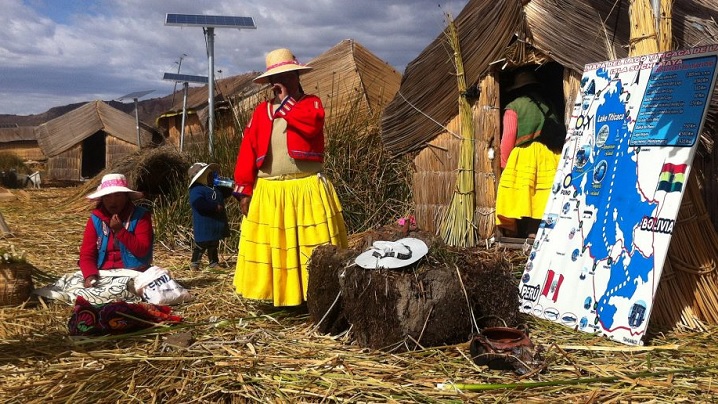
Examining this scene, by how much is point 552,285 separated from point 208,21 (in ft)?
20.5

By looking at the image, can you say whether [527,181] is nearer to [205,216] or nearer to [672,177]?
[672,177]

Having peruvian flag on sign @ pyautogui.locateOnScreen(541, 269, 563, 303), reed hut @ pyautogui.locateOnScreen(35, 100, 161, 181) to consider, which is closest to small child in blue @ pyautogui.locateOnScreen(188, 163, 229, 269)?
peruvian flag on sign @ pyautogui.locateOnScreen(541, 269, 563, 303)

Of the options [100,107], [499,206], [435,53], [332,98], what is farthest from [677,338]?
[100,107]

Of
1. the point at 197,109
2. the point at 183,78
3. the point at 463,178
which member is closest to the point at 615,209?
the point at 463,178

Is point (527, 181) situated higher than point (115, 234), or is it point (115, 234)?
point (527, 181)

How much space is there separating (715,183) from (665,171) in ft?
4.74

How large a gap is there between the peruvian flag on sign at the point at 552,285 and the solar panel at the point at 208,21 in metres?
6.06

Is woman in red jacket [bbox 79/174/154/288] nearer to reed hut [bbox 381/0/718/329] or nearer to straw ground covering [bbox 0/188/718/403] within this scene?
straw ground covering [bbox 0/188/718/403]

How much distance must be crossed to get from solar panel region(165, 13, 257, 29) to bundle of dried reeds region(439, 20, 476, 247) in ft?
12.7

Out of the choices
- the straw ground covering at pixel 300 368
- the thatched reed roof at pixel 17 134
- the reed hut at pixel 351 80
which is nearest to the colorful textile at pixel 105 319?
the straw ground covering at pixel 300 368

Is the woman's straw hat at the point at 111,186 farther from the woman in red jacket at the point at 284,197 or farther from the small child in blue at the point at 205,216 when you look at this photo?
the small child in blue at the point at 205,216

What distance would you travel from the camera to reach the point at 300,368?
346 centimetres

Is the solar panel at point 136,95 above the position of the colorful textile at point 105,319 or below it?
above

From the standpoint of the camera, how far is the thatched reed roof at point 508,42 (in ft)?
17.2
